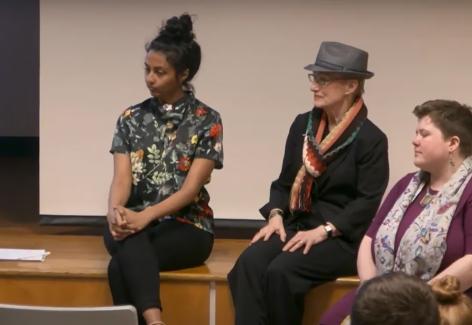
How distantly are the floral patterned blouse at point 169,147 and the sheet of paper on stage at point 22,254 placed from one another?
51 cm

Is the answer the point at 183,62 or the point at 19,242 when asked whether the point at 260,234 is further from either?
the point at 19,242

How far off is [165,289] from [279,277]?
52 centimetres

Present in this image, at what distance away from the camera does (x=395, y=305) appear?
5.51 feet

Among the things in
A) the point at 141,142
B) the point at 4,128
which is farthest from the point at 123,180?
the point at 4,128

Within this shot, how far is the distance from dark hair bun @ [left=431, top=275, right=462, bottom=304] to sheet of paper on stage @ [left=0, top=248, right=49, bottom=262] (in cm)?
207

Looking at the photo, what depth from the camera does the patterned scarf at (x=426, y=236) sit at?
2941mm

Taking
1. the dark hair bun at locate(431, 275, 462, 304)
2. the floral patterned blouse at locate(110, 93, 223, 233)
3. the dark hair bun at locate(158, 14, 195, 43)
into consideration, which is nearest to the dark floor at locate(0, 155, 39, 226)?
the floral patterned blouse at locate(110, 93, 223, 233)

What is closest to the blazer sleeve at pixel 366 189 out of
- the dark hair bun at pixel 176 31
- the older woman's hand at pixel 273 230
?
the older woman's hand at pixel 273 230

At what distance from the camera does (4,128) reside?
7988 mm

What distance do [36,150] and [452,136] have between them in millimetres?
5717

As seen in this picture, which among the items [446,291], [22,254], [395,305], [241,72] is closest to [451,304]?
[446,291]

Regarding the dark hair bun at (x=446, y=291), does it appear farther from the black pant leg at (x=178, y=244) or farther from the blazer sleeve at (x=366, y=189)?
the black pant leg at (x=178, y=244)

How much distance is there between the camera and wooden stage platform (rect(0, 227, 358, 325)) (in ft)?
11.3

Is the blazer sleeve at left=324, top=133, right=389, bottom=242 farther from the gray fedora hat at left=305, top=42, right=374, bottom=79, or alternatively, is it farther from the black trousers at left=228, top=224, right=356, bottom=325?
the gray fedora hat at left=305, top=42, right=374, bottom=79
